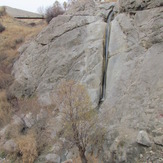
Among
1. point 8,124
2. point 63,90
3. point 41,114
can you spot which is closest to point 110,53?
point 63,90

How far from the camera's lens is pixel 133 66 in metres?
9.12

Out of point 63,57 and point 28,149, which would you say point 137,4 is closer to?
point 63,57

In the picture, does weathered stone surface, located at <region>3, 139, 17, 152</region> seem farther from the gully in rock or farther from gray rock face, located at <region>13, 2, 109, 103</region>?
the gully in rock

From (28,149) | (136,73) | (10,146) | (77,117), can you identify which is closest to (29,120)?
(10,146)

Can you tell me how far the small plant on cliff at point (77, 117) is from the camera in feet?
23.3

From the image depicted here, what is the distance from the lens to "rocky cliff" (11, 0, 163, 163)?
701cm

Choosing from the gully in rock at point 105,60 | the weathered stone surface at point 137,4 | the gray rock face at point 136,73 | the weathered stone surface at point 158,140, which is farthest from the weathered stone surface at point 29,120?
the weathered stone surface at point 137,4

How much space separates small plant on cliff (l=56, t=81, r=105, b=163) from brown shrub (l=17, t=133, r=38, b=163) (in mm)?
2331

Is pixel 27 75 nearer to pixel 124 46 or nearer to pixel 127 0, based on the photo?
pixel 124 46

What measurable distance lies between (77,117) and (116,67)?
14.1ft

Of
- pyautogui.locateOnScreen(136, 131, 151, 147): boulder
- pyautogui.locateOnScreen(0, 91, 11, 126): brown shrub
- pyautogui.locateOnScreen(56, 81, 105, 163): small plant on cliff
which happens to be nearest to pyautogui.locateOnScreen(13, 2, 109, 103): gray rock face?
pyautogui.locateOnScreen(0, 91, 11, 126): brown shrub

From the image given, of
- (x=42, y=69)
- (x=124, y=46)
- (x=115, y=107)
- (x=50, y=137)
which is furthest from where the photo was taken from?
(x=42, y=69)

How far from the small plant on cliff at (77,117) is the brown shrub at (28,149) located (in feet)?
7.65

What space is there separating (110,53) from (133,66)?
89.8 inches
